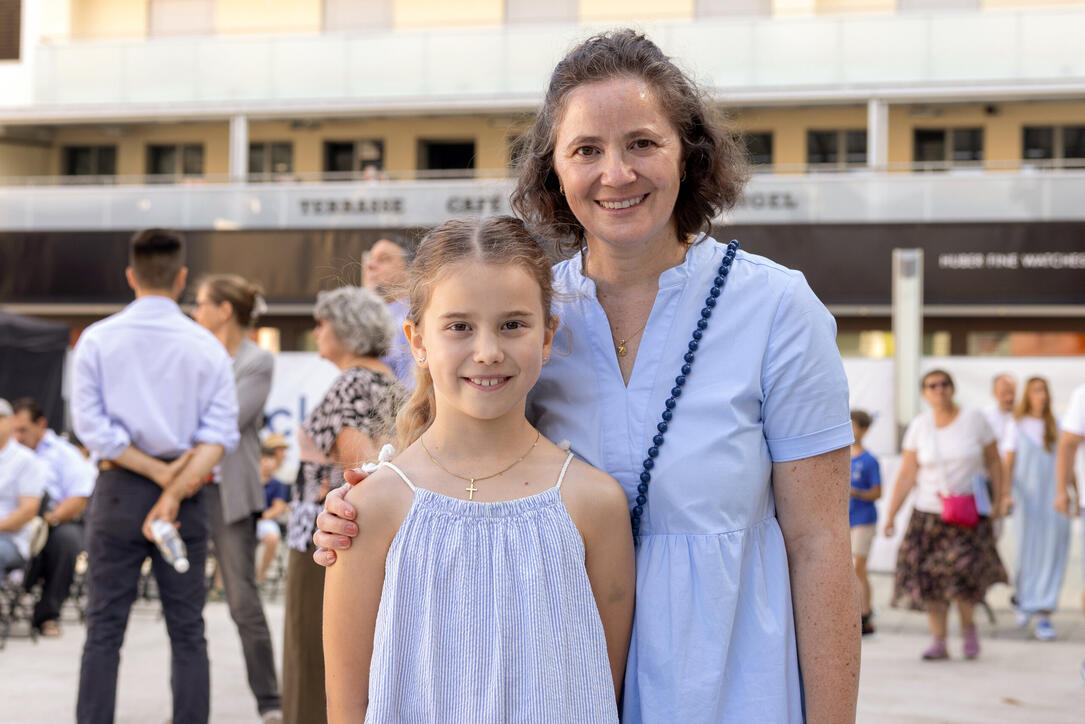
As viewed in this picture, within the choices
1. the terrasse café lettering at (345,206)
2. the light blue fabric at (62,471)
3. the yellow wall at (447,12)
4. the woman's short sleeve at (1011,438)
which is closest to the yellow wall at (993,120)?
the yellow wall at (447,12)

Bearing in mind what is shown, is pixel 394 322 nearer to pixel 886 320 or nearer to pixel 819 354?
pixel 819 354

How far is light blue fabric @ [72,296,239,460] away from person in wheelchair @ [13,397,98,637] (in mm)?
3712

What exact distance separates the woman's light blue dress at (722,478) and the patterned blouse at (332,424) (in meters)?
2.59

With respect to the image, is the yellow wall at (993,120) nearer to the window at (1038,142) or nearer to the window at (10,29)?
the window at (1038,142)

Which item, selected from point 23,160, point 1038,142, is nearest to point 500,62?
point 1038,142

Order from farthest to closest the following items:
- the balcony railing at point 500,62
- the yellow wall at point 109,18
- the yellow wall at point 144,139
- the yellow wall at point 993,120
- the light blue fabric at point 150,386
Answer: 1. the yellow wall at point 144,139
2. the yellow wall at point 109,18
3. the yellow wall at point 993,120
4. the balcony railing at point 500,62
5. the light blue fabric at point 150,386

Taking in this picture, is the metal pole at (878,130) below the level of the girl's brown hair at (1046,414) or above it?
above

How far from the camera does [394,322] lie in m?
5.29

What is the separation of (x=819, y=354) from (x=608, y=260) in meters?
0.44

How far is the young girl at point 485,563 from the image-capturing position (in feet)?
7.35

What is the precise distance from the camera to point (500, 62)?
2556cm

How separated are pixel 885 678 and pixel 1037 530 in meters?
2.79

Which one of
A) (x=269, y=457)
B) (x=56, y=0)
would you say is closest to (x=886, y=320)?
(x=269, y=457)

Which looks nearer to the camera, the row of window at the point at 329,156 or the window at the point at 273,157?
the row of window at the point at 329,156
